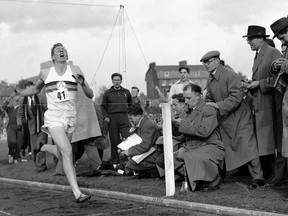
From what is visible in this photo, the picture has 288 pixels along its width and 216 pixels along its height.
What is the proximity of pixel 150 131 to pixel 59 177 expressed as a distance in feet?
8.00

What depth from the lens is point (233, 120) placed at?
8.38 meters

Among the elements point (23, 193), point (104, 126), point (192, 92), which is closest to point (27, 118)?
point (104, 126)

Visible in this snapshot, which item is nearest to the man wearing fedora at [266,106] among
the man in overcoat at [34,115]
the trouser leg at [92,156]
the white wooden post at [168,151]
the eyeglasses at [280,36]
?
the eyeglasses at [280,36]

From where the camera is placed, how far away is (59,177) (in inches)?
436

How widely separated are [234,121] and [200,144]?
2.04 feet

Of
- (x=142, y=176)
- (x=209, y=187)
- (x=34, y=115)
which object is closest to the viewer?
(x=209, y=187)

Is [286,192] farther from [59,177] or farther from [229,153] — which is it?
[59,177]

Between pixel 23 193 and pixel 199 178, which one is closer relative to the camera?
pixel 199 178

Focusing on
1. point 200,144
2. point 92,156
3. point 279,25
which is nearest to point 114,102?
point 92,156

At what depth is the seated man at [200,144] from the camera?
7.89 metres

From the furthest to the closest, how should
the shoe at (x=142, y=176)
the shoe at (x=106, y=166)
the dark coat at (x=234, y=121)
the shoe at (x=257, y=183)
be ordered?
the shoe at (x=106, y=166)
the shoe at (x=142, y=176)
the dark coat at (x=234, y=121)
the shoe at (x=257, y=183)

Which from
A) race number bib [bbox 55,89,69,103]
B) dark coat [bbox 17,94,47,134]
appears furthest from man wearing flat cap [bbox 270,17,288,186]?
dark coat [bbox 17,94,47,134]

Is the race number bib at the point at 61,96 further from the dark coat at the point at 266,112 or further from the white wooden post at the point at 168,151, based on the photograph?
the dark coat at the point at 266,112

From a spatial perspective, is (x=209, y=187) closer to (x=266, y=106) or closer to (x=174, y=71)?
(x=266, y=106)
